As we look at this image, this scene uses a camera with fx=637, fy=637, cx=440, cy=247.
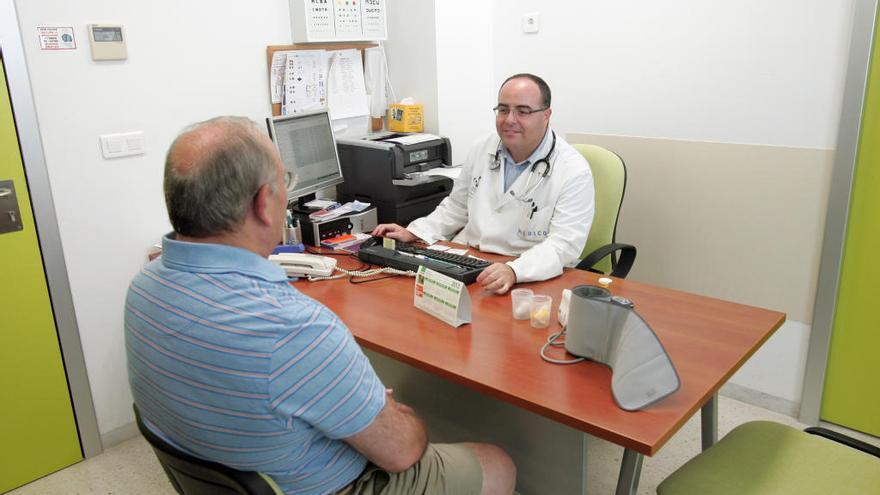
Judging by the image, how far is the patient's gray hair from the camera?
43.0 inches

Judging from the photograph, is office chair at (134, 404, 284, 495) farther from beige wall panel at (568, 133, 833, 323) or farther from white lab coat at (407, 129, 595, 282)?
beige wall panel at (568, 133, 833, 323)

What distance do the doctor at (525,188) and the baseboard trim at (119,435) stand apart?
1.32m

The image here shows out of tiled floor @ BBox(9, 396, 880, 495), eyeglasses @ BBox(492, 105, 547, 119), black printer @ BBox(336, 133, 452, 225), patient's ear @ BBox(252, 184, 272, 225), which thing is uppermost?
eyeglasses @ BBox(492, 105, 547, 119)

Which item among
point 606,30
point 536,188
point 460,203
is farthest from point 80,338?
point 606,30

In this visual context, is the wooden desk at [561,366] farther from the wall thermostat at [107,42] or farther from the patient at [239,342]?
the wall thermostat at [107,42]

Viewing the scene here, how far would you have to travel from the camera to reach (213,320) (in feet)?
3.44

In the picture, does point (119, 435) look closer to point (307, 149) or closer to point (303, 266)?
point (303, 266)

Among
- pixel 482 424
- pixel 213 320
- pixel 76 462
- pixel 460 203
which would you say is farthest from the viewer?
pixel 460 203

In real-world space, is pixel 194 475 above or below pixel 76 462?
above

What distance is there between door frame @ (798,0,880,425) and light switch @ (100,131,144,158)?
2595 millimetres

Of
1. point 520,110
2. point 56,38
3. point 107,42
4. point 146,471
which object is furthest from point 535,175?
point 146,471

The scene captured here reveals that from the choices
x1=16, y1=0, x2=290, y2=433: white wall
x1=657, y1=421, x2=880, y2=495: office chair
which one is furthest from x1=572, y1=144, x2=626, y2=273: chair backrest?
x1=16, y1=0, x2=290, y2=433: white wall

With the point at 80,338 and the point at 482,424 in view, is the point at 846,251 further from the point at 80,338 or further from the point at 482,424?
the point at 80,338

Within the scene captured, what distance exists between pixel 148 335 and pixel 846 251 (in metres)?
2.39
